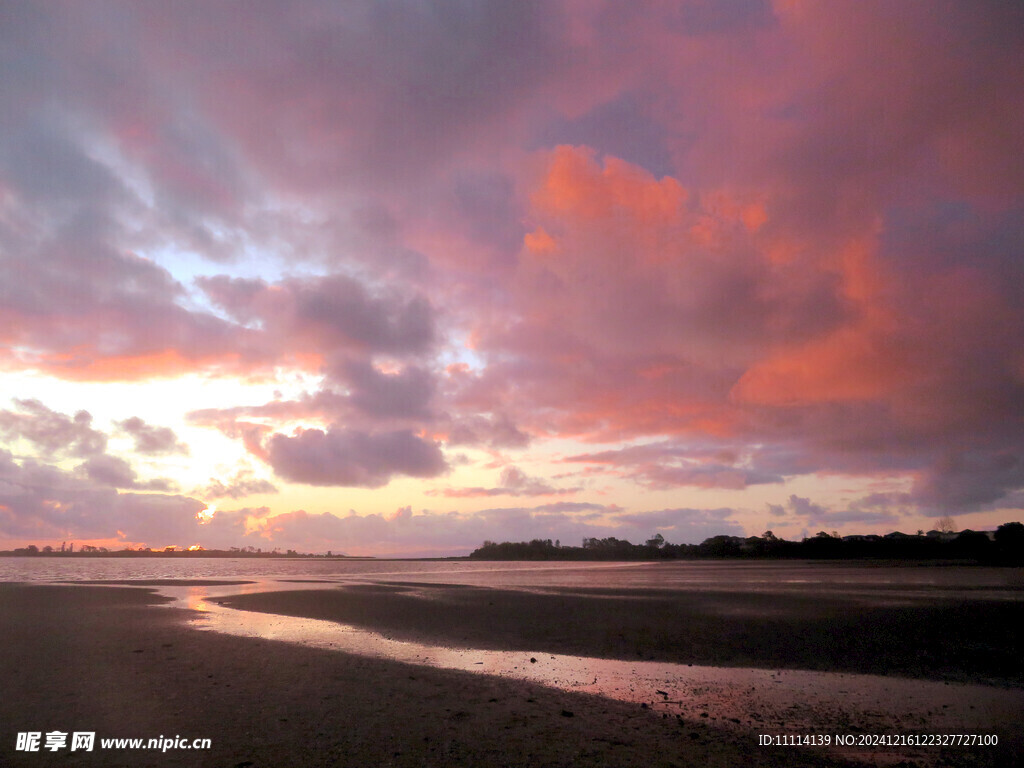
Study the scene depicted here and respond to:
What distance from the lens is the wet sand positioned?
335 inches

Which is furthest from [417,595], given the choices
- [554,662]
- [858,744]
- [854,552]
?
[854,552]

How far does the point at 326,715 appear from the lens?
1049 cm

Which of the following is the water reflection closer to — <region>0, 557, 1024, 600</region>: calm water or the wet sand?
the wet sand

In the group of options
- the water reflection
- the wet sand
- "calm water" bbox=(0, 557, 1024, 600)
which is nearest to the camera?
the wet sand

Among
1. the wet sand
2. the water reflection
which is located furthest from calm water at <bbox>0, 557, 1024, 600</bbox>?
the wet sand

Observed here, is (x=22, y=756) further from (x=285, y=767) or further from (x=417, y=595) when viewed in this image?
(x=417, y=595)

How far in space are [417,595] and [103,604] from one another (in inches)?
713

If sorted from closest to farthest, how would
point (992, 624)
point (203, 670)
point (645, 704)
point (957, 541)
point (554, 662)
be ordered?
point (645, 704) < point (203, 670) < point (554, 662) < point (992, 624) < point (957, 541)

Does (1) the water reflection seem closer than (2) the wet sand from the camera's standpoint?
No

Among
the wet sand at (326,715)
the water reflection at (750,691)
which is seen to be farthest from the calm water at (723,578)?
the wet sand at (326,715)

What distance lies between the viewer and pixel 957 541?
142875mm

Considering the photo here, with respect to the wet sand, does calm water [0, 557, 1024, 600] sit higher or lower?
lower

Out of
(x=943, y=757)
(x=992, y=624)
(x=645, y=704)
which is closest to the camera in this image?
(x=943, y=757)

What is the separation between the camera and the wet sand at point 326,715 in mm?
8508
